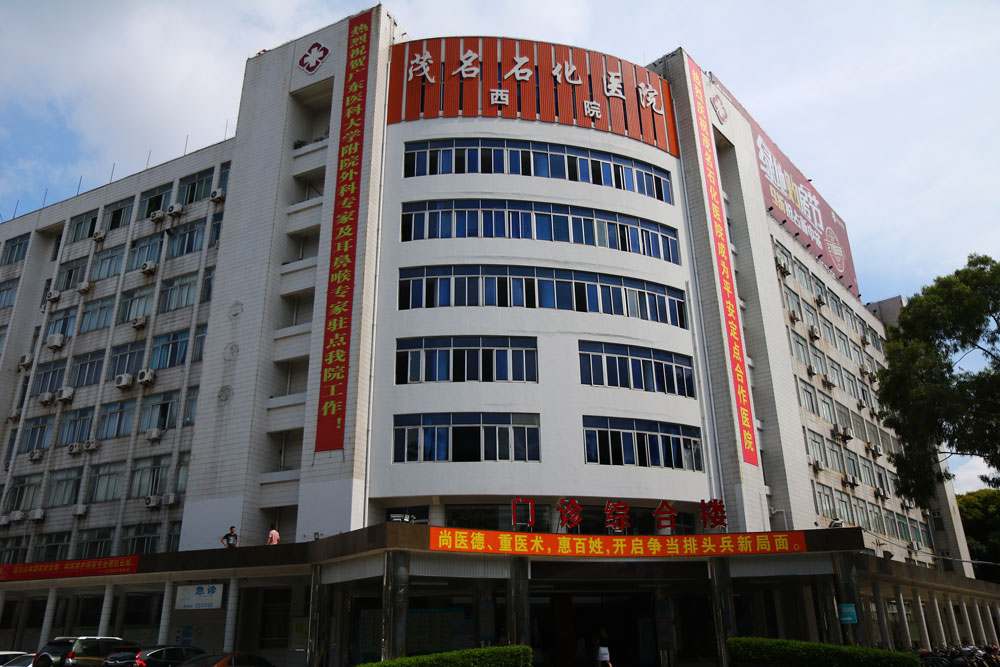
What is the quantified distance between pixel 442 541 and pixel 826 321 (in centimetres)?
2868

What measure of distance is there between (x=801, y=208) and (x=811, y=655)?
99.0 ft

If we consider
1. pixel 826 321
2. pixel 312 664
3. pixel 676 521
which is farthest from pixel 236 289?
pixel 826 321

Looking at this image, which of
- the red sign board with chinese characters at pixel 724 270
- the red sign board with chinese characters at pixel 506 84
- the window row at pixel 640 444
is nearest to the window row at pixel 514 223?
the red sign board with chinese characters at pixel 724 270

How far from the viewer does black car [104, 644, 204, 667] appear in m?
17.7

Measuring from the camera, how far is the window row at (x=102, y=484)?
2742cm

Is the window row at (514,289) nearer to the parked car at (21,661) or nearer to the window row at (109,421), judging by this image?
the window row at (109,421)

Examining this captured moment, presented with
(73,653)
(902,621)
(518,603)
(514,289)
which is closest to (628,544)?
(518,603)

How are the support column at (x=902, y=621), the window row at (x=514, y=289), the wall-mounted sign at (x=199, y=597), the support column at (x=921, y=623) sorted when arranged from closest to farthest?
the wall-mounted sign at (x=199, y=597)
the window row at (x=514, y=289)
the support column at (x=902, y=621)
the support column at (x=921, y=623)

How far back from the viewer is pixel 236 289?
1086 inches

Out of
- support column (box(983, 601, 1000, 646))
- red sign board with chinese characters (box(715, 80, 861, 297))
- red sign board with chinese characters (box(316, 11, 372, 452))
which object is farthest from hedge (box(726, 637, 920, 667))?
support column (box(983, 601, 1000, 646))

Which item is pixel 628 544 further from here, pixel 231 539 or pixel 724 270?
pixel 724 270

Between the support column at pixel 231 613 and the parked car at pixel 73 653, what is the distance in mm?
2811

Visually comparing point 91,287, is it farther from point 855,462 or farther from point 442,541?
point 855,462

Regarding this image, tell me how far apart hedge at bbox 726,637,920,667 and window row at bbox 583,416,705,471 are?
7.69 m
